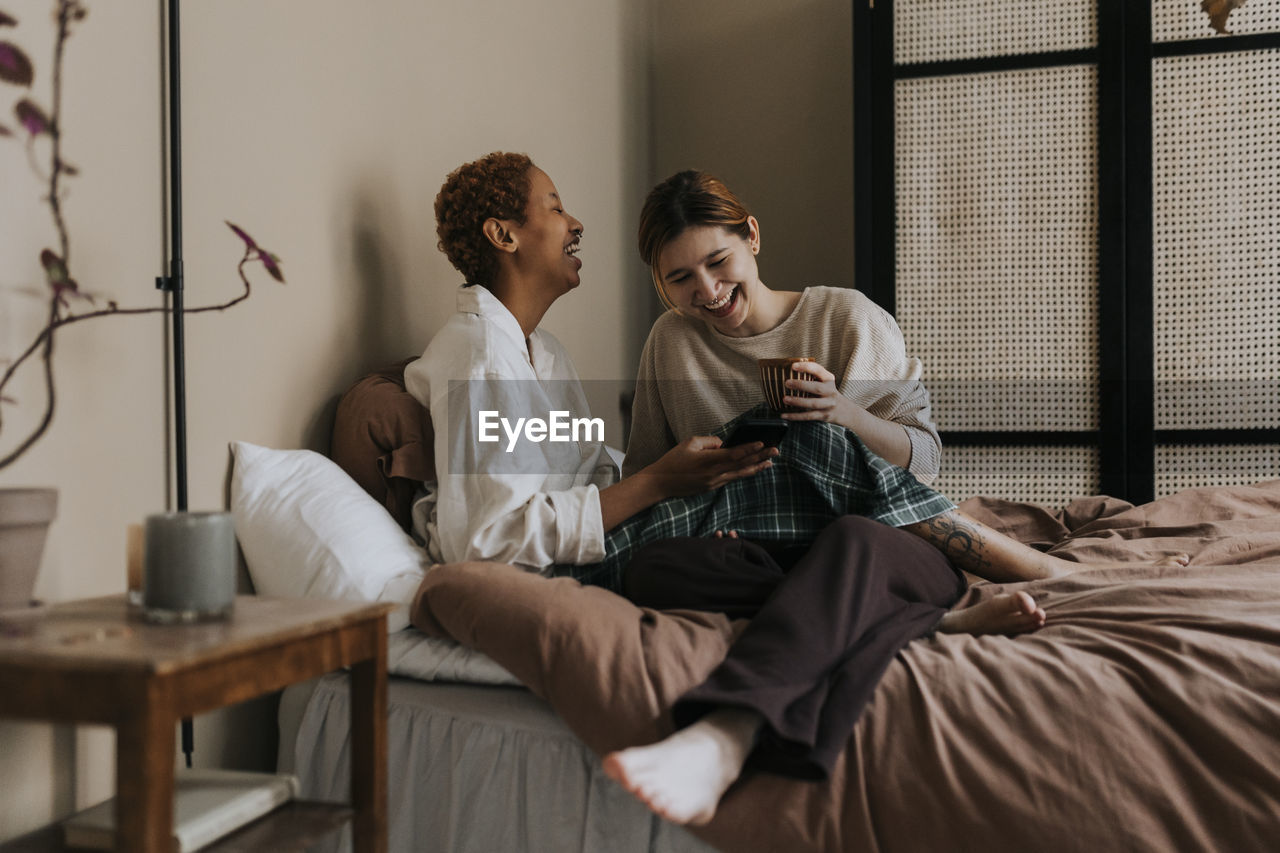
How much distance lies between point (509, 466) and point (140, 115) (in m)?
0.71

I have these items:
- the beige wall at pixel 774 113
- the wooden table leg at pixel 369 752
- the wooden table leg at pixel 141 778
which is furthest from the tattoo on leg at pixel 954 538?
the beige wall at pixel 774 113

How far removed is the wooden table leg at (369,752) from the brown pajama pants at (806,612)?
13.7 inches

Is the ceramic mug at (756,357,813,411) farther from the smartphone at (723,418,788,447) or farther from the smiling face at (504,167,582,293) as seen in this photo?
the smiling face at (504,167,582,293)

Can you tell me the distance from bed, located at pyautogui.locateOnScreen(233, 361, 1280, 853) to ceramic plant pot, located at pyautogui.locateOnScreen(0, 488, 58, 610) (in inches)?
18.0

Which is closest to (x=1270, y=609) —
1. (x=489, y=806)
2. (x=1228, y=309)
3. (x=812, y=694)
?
(x=812, y=694)

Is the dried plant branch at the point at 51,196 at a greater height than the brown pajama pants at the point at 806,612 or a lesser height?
greater

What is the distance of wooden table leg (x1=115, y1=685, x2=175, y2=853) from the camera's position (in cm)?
80

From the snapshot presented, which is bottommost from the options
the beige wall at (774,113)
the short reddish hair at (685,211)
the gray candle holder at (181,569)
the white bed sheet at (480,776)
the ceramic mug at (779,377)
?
the white bed sheet at (480,776)

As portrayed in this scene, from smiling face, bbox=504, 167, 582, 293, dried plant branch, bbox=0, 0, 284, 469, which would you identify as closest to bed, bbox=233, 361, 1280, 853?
dried plant branch, bbox=0, 0, 284, 469

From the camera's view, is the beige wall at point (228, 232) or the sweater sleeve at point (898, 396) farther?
the sweater sleeve at point (898, 396)

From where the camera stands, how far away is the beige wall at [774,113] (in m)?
3.60

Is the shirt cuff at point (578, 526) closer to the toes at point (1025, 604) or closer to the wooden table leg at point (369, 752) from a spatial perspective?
the wooden table leg at point (369, 752)

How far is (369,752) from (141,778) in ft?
1.16

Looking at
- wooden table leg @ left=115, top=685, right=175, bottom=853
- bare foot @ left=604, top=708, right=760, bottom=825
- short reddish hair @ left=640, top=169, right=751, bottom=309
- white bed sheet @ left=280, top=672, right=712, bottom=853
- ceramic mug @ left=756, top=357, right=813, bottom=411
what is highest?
short reddish hair @ left=640, top=169, right=751, bottom=309
